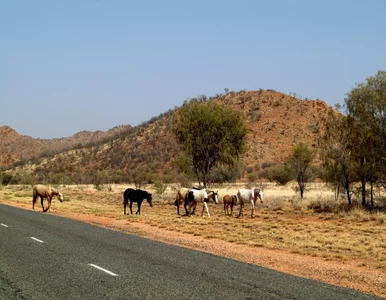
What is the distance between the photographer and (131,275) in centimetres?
1168

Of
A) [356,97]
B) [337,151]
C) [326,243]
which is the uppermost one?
[356,97]

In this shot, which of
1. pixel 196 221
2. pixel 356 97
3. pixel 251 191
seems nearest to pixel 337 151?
pixel 356 97

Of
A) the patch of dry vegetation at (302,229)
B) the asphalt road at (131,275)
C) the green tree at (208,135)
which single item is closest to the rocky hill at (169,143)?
the green tree at (208,135)

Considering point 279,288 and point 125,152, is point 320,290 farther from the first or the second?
point 125,152

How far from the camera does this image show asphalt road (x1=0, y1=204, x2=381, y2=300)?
9.89 m

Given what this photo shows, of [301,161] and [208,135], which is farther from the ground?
[208,135]

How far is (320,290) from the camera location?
10.8 m

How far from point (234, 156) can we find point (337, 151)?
15894 mm

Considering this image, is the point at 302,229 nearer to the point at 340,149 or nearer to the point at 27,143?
the point at 340,149

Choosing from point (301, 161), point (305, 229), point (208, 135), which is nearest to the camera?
point (305, 229)

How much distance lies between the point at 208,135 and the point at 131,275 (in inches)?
1392

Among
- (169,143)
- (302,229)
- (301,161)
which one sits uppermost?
(169,143)

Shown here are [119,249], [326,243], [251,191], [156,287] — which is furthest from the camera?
[251,191]

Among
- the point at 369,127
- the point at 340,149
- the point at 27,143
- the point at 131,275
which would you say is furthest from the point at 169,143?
the point at 131,275
